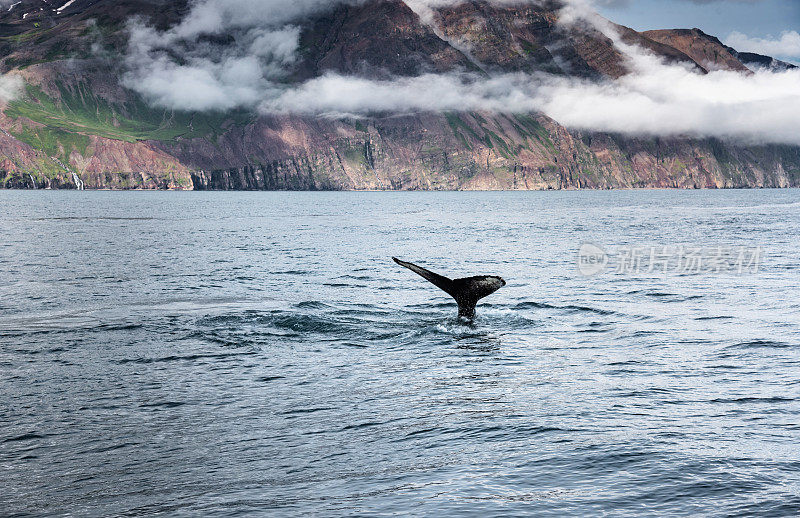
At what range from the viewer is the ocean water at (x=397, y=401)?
11.1 metres

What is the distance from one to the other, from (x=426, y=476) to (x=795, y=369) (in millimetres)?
12866

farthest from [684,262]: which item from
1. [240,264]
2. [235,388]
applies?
[235,388]

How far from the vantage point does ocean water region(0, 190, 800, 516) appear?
36.3 ft

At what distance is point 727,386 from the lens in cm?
1758
